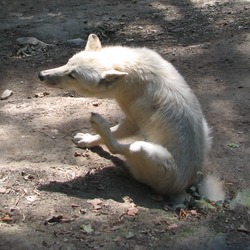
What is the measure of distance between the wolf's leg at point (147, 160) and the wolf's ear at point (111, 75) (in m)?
0.41

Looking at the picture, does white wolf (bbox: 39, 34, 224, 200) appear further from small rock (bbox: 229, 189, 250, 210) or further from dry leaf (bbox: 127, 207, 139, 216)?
dry leaf (bbox: 127, 207, 139, 216)

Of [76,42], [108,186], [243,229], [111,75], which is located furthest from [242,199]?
[76,42]

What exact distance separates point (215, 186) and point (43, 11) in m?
7.63

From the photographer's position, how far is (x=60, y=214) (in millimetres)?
4770

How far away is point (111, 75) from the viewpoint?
215 inches

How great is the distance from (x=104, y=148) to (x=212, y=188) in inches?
55.7

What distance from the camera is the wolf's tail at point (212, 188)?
577 cm

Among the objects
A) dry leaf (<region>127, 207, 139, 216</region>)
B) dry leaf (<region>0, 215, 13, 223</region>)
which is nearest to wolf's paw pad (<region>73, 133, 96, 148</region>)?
dry leaf (<region>127, 207, 139, 216</region>)

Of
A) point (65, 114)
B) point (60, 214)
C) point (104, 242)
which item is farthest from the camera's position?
point (65, 114)

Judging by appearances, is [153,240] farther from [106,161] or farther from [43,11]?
[43,11]

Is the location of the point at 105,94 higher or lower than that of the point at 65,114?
higher

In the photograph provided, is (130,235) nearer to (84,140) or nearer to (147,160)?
(147,160)

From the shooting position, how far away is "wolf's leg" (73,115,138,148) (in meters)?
6.10

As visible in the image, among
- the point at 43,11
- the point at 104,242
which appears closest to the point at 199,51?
the point at 43,11
